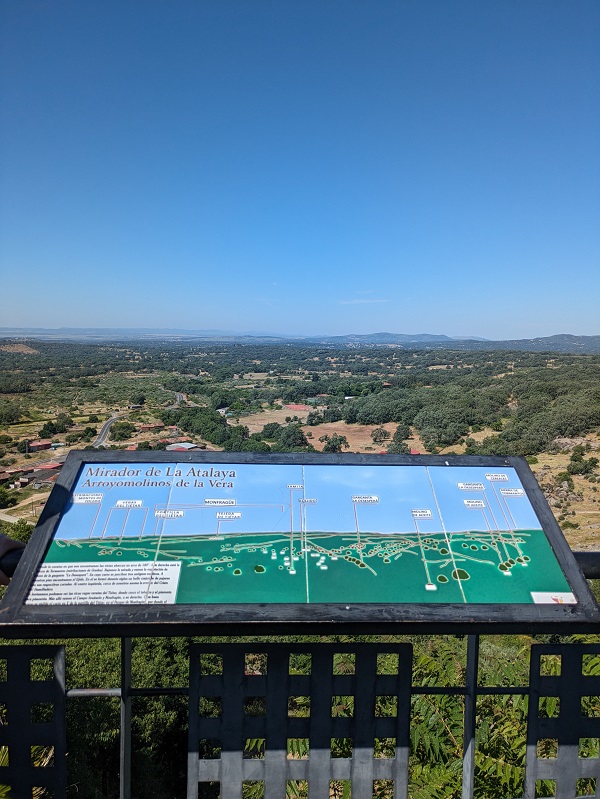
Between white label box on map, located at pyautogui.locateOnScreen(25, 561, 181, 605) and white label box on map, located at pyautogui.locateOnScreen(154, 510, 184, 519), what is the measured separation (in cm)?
19

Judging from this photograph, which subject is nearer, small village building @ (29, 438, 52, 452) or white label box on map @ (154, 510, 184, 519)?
white label box on map @ (154, 510, 184, 519)

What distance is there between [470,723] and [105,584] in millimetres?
1379

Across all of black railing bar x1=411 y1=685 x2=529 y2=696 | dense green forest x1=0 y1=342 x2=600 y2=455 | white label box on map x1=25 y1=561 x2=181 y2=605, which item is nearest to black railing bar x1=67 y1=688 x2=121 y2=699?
white label box on map x1=25 y1=561 x2=181 y2=605

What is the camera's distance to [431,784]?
2.19 m

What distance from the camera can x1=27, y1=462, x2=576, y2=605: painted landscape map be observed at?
1546 millimetres

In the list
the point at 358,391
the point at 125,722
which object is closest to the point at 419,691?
the point at 125,722

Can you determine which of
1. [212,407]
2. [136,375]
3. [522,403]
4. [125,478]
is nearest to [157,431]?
[212,407]

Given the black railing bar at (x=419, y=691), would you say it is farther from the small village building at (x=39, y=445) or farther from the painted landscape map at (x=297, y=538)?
the small village building at (x=39, y=445)

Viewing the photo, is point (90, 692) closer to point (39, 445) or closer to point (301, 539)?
A: point (301, 539)

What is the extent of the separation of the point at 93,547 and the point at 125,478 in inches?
12.1

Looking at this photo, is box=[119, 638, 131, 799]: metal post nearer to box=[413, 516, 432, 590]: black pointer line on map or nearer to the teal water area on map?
the teal water area on map

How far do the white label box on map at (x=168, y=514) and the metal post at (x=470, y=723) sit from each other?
3.73 ft

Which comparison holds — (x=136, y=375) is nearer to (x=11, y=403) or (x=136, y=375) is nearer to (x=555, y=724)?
(x=11, y=403)

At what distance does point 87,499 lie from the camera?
5.93 feet
